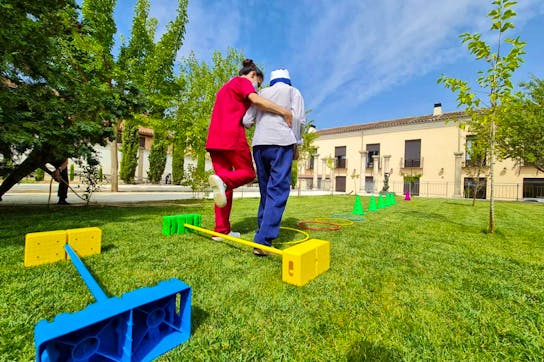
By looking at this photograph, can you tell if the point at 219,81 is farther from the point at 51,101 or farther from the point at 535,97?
the point at 535,97

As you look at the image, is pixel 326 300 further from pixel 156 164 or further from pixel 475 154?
pixel 156 164

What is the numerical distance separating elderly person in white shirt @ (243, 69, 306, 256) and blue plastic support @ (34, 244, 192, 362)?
134cm

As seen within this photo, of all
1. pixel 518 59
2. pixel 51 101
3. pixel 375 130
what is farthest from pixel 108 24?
pixel 375 130

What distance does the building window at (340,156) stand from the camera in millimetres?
31569

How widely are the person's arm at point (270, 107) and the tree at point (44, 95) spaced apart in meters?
3.04

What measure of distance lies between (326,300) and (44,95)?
16.7 ft

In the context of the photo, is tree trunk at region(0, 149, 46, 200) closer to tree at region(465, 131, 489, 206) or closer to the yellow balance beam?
the yellow balance beam

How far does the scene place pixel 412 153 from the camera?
26.1 meters

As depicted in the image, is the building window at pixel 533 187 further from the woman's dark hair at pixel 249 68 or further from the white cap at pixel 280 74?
Answer: the woman's dark hair at pixel 249 68

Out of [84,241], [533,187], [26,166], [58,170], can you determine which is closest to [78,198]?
[58,170]

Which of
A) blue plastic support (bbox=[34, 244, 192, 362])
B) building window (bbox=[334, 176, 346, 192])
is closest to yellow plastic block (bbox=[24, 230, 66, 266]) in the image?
blue plastic support (bbox=[34, 244, 192, 362])

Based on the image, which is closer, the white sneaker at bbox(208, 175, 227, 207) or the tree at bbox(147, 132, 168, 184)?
the white sneaker at bbox(208, 175, 227, 207)

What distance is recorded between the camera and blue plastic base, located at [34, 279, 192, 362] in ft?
2.71

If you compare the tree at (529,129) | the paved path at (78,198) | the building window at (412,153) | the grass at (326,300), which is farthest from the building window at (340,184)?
the grass at (326,300)
